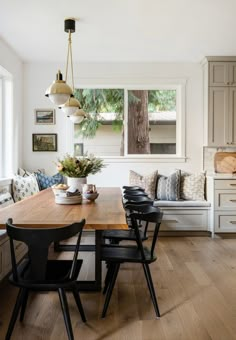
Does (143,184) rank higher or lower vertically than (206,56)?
lower

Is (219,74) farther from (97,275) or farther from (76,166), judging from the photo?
(97,275)

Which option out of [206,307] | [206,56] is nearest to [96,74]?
[206,56]

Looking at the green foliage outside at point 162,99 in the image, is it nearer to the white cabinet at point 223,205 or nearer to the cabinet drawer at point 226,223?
the white cabinet at point 223,205

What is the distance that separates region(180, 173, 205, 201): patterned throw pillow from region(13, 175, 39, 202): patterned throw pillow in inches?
87.9

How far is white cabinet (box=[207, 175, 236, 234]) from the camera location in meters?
5.25

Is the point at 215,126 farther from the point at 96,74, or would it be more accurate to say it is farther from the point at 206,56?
the point at 96,74

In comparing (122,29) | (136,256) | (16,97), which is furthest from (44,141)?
(136,256)

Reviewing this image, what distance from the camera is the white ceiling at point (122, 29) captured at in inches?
149

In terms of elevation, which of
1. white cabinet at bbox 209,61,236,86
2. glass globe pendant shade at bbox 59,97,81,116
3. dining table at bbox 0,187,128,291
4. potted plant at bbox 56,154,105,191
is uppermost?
white cabinet at bbox 209,61,236,86

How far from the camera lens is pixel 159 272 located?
143 inches

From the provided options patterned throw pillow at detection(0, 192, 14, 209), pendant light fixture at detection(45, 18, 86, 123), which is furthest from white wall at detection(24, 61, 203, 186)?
patterned throw pillow at detection(0, 192, 14, 209)

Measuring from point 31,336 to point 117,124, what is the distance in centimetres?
423

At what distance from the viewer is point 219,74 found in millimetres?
5551

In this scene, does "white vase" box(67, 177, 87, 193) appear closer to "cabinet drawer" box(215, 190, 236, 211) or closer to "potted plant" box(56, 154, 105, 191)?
"potted plant" box(56, 154, 105, 191)
